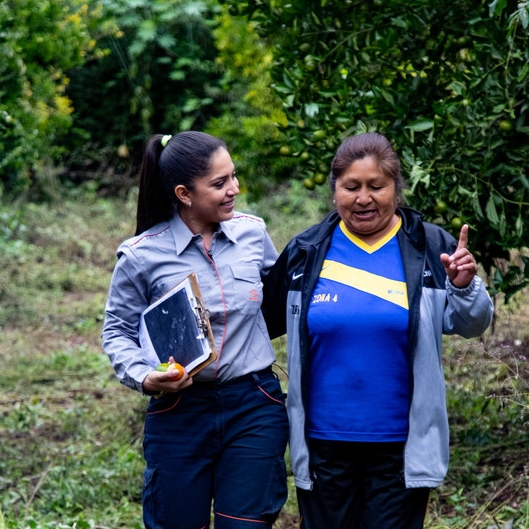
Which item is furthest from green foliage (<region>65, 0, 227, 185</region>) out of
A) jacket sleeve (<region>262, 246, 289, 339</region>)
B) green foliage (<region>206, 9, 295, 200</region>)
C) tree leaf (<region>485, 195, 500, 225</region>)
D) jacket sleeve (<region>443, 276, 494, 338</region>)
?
jacket sleeve (<region>443, 276, 494, 338</region>)

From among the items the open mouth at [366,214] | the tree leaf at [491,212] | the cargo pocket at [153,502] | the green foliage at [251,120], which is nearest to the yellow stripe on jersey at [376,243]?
the open mouth at [366,214]

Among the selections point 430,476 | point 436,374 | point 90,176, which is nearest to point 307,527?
point 430,476

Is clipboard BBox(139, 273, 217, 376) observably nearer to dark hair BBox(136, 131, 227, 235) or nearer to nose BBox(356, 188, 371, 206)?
dark hair BBox(136, 131, 227, 235)

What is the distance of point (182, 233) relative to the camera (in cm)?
348

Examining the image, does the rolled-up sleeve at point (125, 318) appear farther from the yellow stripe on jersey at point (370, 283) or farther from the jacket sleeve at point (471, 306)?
the jacket sleeve at point (471, 306)

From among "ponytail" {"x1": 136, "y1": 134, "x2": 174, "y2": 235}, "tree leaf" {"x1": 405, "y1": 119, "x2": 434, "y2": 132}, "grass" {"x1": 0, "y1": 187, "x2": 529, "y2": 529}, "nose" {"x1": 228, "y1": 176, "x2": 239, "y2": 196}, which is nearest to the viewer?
"nose" {"x1": 228, "y1": 176, "x2": 239, "y2": 196}

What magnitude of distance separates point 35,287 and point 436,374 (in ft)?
29.3

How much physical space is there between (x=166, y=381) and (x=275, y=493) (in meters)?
0.55

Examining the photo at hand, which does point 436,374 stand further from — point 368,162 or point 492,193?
point 492,193

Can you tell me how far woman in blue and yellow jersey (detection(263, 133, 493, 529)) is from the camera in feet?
10.2

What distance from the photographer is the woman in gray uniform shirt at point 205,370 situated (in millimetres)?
3334

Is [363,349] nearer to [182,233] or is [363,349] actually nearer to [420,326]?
[420,326]

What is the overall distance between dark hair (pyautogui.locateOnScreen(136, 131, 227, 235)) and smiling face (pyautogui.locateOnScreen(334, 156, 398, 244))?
1.72 feet

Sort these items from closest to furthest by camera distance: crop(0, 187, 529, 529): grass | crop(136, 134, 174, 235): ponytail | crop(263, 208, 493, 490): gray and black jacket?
crop(263, 208, 493, 490): gray and black jacket → crop(136, 134, 174, 235): ponytail → crop(0, 187, 529, 529): grass
